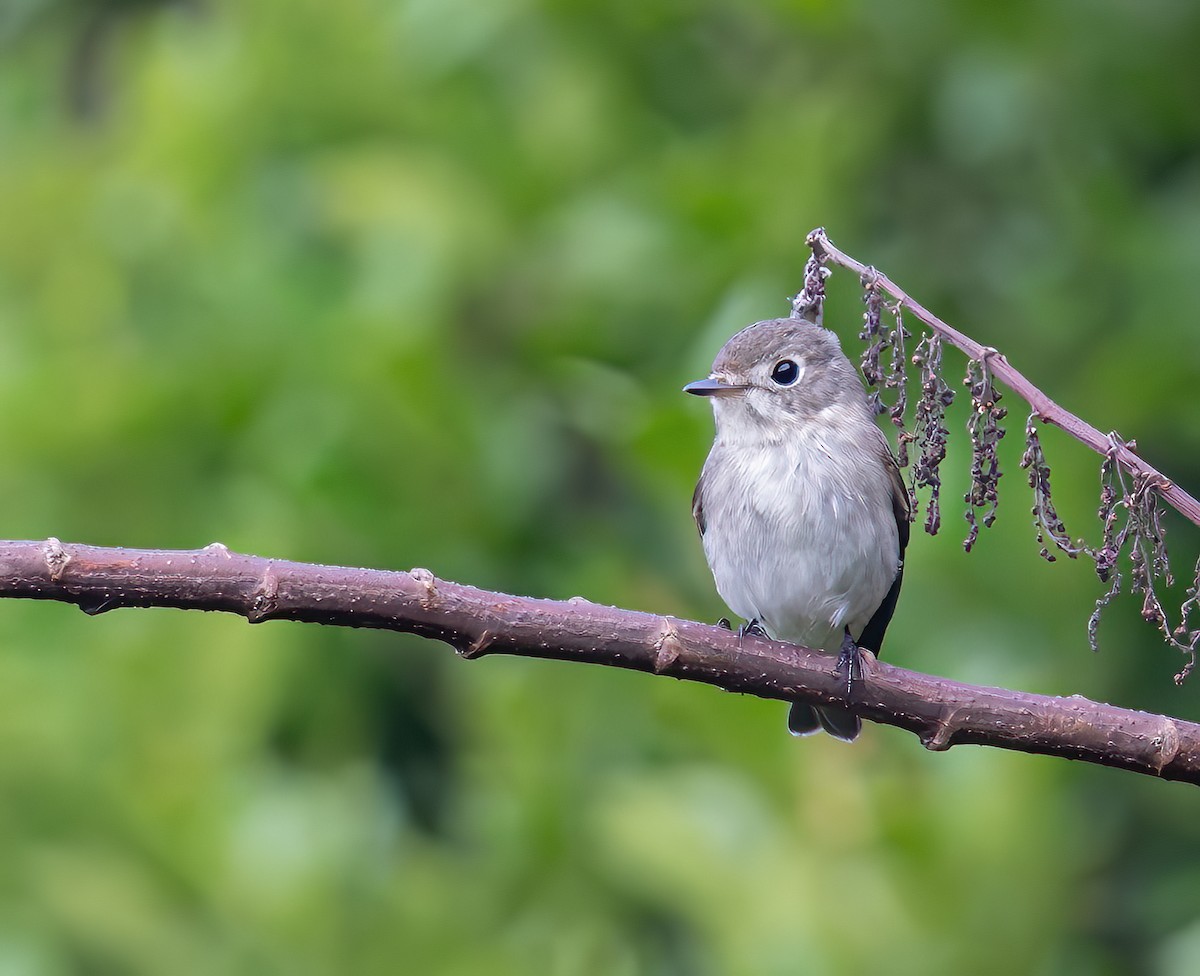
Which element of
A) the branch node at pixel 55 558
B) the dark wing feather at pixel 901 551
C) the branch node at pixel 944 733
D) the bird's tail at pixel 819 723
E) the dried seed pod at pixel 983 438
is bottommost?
the branch node at pixel 944 733

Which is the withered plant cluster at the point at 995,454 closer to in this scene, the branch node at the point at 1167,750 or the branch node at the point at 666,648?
the branch node at the point at 1167,750

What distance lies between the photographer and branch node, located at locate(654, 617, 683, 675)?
7.52 feet

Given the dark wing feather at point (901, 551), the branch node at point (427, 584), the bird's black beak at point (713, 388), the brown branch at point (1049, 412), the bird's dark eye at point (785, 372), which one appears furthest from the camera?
the dark wing feather at point (901, 551)

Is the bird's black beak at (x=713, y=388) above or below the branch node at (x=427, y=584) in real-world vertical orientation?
above

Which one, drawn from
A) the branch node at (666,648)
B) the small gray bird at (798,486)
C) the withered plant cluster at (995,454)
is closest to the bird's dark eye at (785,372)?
the small gray bird at (798,486)

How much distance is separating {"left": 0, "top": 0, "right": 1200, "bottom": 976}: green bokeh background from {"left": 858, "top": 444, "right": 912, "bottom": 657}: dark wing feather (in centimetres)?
33

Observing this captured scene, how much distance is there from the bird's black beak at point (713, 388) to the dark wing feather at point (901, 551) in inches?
16.4

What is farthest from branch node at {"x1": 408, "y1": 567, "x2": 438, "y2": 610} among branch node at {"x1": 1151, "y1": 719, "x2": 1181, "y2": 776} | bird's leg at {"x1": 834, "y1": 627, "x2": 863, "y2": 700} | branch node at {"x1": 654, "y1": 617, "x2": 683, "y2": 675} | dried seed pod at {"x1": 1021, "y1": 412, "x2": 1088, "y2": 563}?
branch node at {"x1": 1151, "y1": 719, "x2": 1181, "y2": 776}

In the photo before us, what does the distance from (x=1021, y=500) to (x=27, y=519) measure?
3.17 m

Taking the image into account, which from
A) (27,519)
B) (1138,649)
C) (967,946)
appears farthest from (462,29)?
(967,946)

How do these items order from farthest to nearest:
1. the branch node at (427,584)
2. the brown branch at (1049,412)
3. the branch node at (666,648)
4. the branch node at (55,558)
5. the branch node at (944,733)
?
the branch node at (944,733)
the branch node at (666,648)
the branch node at (427,584)
the branch node at (55,558)
the brown branch at (1049,412)

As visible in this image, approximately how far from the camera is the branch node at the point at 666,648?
7.52 feet

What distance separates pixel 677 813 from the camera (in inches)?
168

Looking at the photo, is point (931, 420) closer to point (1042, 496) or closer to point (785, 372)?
point (1042, 496)
